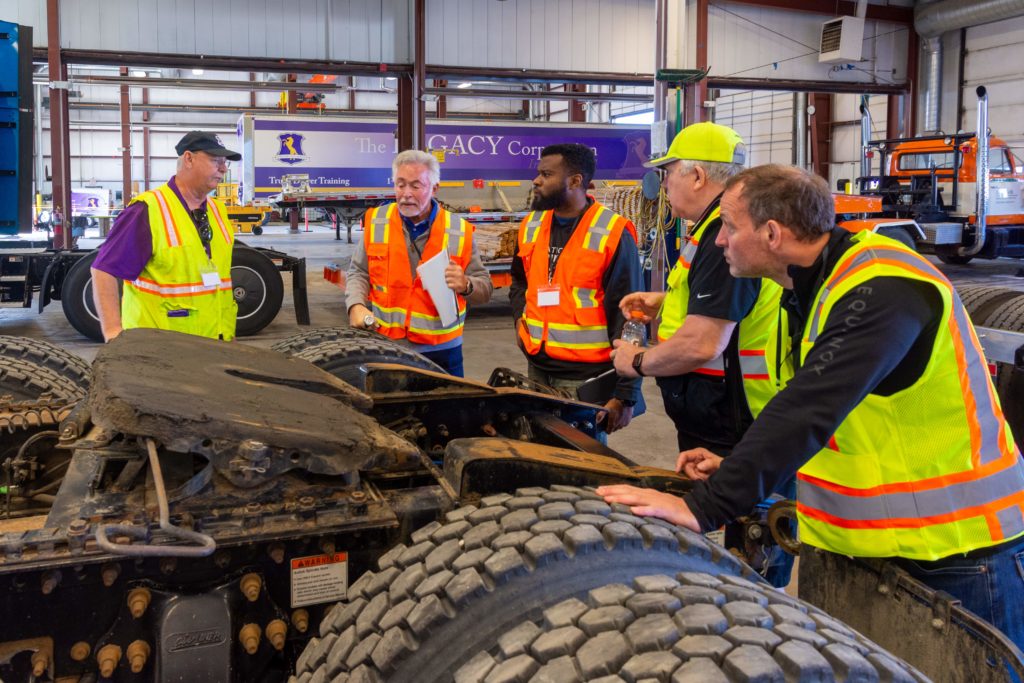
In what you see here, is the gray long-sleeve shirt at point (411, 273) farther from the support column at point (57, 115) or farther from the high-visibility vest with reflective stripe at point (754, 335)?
the support column at point (57, 115)

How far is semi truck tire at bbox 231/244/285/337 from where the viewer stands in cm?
1039

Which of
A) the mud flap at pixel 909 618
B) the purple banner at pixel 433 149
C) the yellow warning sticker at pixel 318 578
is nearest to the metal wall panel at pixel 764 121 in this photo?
the purple banner at pixel 433 149

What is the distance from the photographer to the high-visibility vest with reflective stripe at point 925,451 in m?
1.85

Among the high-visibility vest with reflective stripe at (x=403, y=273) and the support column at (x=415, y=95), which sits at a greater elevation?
the support column at (x=415, y=95)

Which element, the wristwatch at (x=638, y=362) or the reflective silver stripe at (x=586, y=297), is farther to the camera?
the reflective silver stripe at (x=586, y=297)

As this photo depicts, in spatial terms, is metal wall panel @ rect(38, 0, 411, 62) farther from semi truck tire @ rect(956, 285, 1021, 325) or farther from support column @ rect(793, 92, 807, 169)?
semi truck tire @ rect(956, 285, 1021, 325)

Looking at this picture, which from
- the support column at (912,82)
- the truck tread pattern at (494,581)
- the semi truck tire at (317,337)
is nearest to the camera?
the truck tread pattern at (494,581)

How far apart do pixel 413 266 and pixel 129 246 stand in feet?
3.95

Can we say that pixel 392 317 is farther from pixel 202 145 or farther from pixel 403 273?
pixel 202 145

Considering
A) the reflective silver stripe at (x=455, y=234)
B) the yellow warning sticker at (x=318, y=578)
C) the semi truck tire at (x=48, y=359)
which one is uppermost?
the reflective silver stripe at (x=455, y=234)

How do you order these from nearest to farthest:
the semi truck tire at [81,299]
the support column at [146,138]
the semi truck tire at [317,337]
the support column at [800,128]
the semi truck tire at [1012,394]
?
1. the semi truck tire at [317,337]
2. the semi truck tire at [1012,394]
3. the semi truck tire at [81,299]
4. the support column at [800,128]
5. the support column at [146,138]

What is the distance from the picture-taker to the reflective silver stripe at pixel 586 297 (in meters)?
3.91

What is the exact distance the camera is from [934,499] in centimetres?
191

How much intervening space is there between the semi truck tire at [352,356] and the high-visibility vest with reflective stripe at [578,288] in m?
0.63
